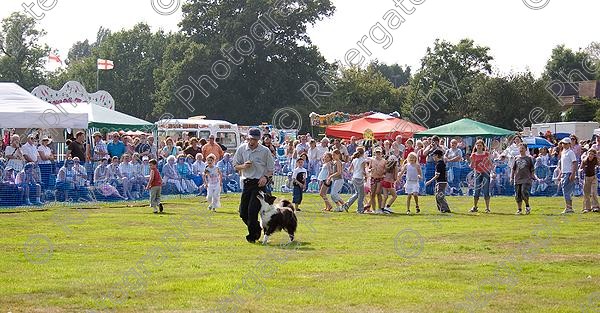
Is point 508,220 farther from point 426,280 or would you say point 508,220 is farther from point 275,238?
point 426,280

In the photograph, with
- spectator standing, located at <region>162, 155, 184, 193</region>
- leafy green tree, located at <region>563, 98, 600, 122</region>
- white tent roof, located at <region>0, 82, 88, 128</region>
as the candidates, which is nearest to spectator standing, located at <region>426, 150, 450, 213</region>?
spectator standing, located at <region>162, 155, 184, 193</region>

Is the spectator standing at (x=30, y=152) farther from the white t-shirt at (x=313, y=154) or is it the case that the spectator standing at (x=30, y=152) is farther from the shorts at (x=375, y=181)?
the white t-shirt at (x=313, y=154)

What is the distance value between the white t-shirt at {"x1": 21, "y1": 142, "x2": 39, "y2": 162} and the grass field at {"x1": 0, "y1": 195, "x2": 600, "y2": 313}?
5.04m

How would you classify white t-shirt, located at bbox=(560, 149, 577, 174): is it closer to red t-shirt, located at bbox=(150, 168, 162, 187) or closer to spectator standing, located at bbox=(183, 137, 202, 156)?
red t-shirt, located at bbox=(150, 168, 162, 187)

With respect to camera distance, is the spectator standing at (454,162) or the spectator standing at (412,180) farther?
the spectator standing at (454,162)

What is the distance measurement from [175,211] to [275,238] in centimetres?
748

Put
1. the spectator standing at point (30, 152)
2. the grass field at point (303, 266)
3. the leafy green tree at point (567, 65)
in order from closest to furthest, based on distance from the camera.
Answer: the grass field at point (303, 266)
the spectator standing at point (30, 152)
the leafy green tree at point (567, 65)

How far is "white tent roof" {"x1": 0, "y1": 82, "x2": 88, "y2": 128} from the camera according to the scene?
26531mm

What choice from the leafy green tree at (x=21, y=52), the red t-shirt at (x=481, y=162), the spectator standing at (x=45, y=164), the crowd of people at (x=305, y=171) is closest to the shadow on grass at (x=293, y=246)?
the crowd of people at (x=305, y=171)

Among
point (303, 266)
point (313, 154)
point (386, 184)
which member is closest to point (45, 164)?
point (386, 184)

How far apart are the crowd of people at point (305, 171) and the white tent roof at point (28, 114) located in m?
0.56

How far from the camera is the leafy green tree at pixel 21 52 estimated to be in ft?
235

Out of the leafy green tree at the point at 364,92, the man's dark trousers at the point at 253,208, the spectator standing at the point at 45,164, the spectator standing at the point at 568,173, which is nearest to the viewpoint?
the man's dark trousers at the point at 253,208

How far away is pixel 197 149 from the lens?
105ft
